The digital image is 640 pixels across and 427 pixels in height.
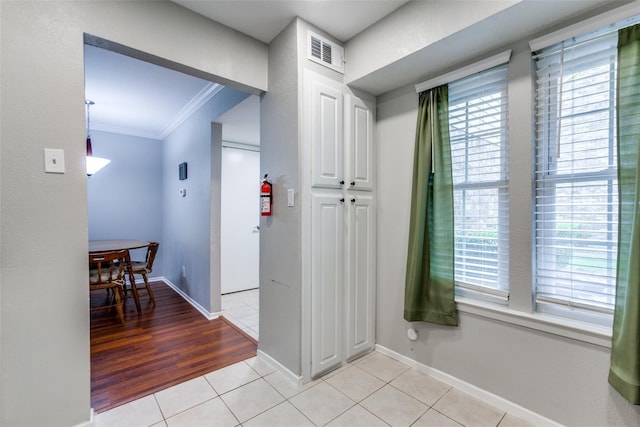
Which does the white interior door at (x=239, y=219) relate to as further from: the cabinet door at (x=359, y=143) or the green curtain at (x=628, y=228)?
the green curtain at (x=628, y=228)

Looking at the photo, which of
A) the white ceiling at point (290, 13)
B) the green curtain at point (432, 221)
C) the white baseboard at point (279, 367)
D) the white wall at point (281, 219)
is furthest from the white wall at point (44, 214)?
the green curtain at point (432, 221)

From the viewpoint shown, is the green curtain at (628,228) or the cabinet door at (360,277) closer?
the green curtain at (628,228)

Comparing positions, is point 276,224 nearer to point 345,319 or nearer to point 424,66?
point 345,319

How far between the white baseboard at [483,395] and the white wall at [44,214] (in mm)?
2102

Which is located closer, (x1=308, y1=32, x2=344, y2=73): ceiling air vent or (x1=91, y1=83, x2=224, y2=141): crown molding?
(x1=308, y1=32, x2=344, y2=73): ceiling air vent

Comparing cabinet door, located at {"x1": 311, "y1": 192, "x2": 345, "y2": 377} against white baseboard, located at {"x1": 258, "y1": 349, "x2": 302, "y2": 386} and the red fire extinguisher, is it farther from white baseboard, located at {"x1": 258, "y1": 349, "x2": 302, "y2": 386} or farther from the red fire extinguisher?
the red fire extinguisher

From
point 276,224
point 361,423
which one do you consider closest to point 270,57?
point 276,224

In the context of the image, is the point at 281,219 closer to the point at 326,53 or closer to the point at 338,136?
the point at 338,136

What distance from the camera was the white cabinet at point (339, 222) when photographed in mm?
2037

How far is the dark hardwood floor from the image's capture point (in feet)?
6.52

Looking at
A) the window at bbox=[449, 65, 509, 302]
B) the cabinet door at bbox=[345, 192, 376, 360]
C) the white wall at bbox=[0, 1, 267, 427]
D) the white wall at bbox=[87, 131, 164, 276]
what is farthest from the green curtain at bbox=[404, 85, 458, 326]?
the white wall at bbox=[87, 131, 164, 276]

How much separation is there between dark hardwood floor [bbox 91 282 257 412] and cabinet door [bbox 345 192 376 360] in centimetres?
92

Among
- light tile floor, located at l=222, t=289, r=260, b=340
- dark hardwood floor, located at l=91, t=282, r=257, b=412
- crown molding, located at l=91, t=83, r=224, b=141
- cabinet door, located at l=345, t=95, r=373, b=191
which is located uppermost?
crown molding, located at l=91, t=83, r=224, b=141

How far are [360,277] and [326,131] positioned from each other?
1195 millimetres
